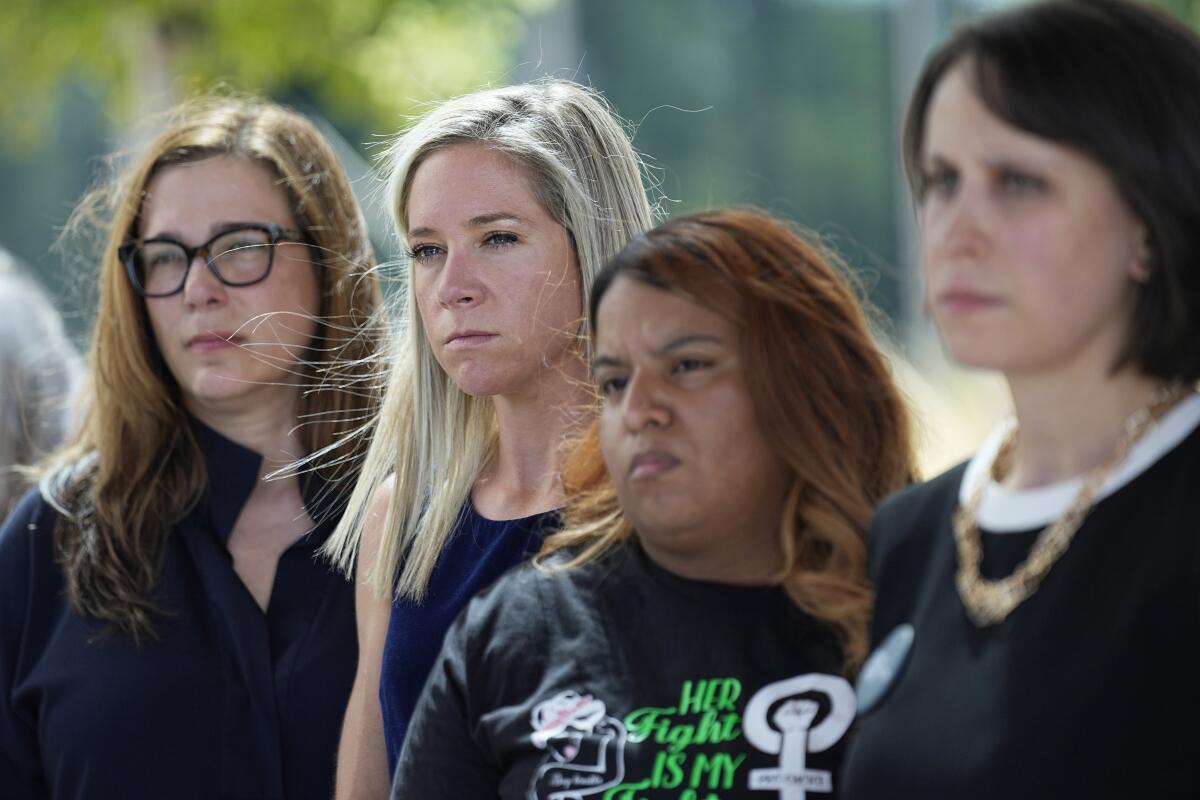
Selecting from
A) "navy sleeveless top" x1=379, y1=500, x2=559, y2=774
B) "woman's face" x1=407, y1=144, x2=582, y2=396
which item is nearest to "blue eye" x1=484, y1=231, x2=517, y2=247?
"woman's face" x1=407, y1=144, x2=582, y2=396

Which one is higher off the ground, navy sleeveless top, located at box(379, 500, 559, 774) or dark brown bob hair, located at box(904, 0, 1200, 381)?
dark brown bob hair, located at box(904, 0, 1200, 381)

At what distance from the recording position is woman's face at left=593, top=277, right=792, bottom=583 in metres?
1.78

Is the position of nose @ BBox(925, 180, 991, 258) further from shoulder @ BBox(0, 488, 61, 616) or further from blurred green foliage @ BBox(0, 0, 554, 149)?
blurred green foliage @ BBox(0, 0, 554, 149)

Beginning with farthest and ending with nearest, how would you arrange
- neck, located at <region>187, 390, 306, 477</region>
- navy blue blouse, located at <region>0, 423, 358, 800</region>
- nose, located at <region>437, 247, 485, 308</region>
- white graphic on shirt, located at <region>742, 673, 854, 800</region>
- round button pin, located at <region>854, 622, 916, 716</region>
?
1. neck, located at <region>187, 390, 306, 477</region>
2. navy blue blouse, located at <region>0, 423, 358, 800</region>
3. nose, located at <region>437, 247, 485, 308</region>
4. white graphic on shirt, located at <region>742, 673, 854, 800</region>
5. round button pin, located at <region>854, 622, 916, 716</region>

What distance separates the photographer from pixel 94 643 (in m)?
2.80

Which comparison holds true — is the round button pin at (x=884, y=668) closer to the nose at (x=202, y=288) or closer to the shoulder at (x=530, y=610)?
the shoulder at (x=530, y=610)

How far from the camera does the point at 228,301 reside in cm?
295

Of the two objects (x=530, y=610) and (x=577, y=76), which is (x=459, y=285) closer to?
(x=530, y=610)

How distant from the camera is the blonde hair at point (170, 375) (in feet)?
9.69

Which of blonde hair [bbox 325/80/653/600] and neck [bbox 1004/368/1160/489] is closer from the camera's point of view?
neck [bbox 1004/368/1160/489]

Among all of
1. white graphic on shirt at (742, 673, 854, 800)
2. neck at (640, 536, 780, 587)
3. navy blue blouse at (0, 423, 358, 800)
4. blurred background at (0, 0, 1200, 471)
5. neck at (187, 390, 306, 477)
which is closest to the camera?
white graphic on shirt at (742, 673, 854, 800)

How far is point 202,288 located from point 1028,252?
6.17 feet

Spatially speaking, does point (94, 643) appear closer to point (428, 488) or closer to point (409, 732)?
point (428, 488)

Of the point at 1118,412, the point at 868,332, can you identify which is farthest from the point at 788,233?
the point at 1118,412
